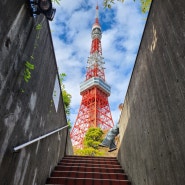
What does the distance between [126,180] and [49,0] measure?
2.98 m

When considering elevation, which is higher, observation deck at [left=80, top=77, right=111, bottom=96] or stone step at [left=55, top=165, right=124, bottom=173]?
observation deck at [left=80, top=77, right=111, bottom=96]

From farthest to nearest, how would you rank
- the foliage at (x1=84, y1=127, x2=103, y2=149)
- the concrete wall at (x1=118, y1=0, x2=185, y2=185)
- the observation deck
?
the observation deck → the foliage at (x1=84, y1=127, x2=103, y2=149) → the concrete wall at (x1=118, y1=0, x2=185, y2=185)

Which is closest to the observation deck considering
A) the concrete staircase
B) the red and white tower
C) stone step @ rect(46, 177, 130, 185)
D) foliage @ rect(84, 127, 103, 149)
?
the red and white tower

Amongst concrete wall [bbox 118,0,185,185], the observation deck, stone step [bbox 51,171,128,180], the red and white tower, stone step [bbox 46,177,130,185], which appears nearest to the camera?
concrete wall [bbox 118,0,185,185]

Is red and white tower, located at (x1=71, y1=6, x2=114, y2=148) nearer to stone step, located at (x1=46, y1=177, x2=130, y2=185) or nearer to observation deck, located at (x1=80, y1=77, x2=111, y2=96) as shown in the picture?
observation deck, located at (x1=80, y1=77, x2=111, y2=96)

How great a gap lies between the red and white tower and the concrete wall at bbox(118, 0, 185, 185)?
51.7 feet

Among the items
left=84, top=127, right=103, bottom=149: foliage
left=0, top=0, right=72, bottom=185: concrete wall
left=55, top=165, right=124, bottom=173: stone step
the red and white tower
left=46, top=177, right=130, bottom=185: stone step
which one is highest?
the red and white tower

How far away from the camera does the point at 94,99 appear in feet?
74.6

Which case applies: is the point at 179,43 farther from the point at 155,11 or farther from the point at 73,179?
the point at 73,179

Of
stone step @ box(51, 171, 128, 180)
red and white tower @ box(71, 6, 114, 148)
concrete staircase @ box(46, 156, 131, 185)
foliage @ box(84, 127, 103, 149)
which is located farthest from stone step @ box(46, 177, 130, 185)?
red and white tower @ box(71, 6, 114, 148)

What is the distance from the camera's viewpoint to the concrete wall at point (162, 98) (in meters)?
1.27

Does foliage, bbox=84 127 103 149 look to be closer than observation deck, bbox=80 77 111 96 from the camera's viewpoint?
Yes

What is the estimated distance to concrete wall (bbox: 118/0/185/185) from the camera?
1.27 meters

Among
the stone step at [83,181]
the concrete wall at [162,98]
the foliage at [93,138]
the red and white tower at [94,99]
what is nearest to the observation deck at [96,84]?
the red and white tower at [94,99]
